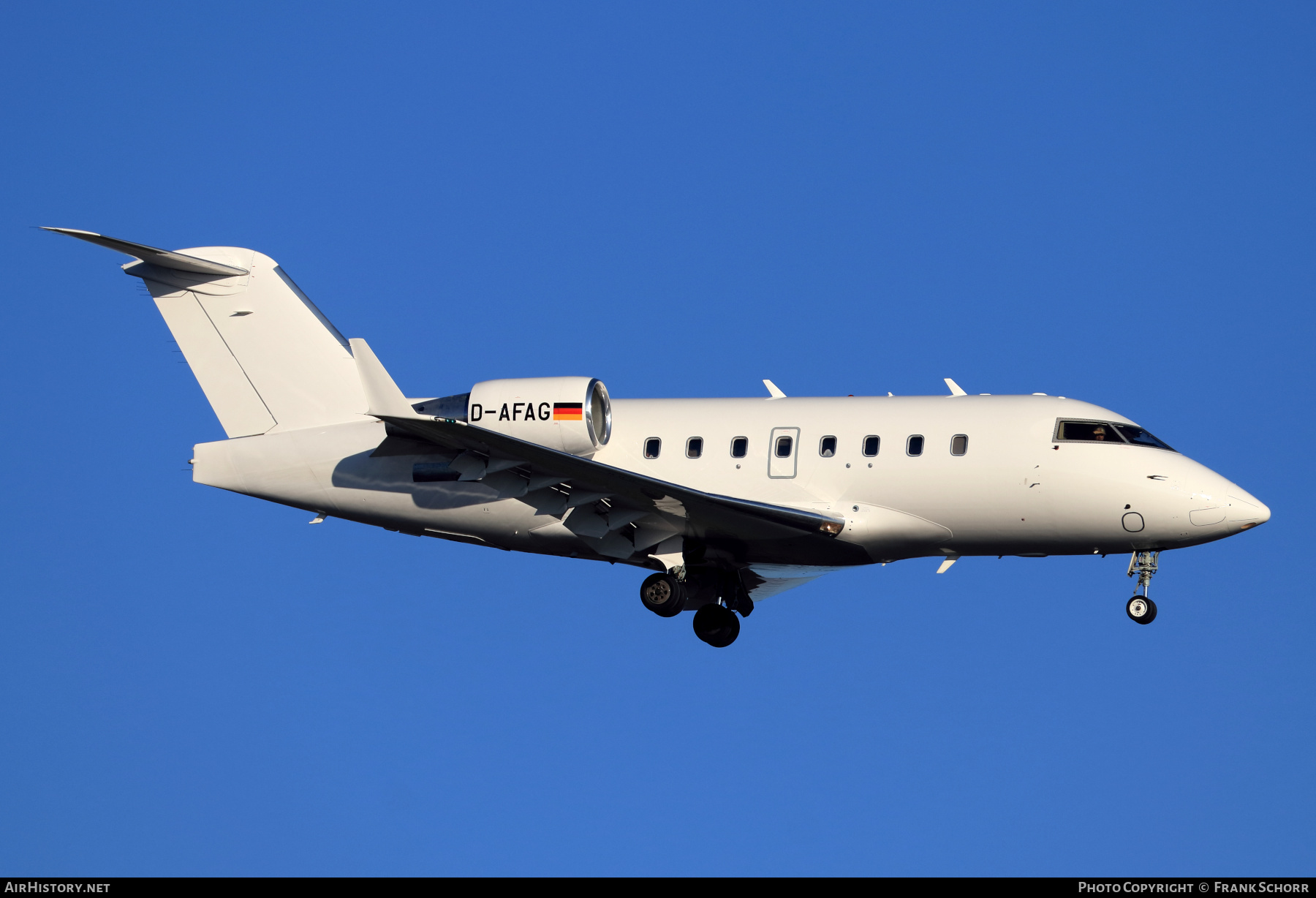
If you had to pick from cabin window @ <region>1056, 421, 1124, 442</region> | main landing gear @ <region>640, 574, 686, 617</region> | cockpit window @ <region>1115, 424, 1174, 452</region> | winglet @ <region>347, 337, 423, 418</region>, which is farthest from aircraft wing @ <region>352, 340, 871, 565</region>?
cockpit window @ <region>1115, 424, 1174, 452</region>

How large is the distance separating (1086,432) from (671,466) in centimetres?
677

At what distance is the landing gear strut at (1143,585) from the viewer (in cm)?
2291

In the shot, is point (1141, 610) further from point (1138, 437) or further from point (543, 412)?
point (543, 412)

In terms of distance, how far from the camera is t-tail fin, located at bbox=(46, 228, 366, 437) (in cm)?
2584

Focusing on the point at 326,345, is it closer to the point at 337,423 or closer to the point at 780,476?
the point at 337,423

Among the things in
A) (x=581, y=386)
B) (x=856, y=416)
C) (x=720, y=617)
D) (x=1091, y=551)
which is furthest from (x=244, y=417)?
(x=1091, y=551)

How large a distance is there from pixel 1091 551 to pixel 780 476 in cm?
514

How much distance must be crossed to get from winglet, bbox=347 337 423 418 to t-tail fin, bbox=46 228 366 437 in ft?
15.2

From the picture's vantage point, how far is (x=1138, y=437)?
23.0 meters

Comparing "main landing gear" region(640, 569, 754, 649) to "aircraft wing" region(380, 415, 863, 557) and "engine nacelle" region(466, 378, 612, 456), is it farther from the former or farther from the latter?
"engine nacelle" region(466, 378, 612, 456)

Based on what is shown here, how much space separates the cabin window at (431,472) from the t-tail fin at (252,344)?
1766 millimetres

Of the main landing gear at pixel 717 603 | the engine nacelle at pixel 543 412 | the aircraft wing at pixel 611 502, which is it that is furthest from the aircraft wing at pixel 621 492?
the main landing gear at pixel 717 603
